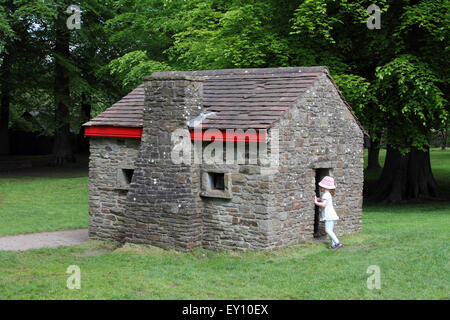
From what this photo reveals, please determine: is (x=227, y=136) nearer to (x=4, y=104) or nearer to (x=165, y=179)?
(x=165, y=179)

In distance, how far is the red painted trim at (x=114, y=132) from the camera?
1431 centimetres

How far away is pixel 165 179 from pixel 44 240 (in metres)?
4.39

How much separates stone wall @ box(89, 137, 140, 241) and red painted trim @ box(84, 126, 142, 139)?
0.16 metres

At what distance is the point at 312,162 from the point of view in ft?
45.0

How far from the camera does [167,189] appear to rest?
43.2ft

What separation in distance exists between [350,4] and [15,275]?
44.3ft

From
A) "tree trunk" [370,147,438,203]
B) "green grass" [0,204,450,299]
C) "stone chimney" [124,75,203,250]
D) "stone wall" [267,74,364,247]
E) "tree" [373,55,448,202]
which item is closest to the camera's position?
"green grass" [0,204,450,299]

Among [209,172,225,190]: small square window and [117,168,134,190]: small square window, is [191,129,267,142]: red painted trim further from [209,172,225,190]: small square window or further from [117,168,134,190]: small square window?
[117,168,134,190]: small square window

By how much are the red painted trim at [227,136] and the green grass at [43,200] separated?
6.57 meters

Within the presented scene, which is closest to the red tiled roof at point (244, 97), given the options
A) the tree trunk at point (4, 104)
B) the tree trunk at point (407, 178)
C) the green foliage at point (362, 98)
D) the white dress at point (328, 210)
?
the white dress at point (328, 210)

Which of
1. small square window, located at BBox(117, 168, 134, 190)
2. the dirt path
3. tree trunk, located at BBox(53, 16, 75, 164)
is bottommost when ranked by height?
the dirt path

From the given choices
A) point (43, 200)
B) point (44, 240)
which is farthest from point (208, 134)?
point (43, 200)

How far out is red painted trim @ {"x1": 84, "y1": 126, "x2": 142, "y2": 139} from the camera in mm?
14312

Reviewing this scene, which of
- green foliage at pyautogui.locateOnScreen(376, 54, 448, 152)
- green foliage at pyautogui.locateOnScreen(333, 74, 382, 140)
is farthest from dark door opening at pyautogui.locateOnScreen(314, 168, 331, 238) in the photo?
green foliage at pyautogui.locateOnScreen(376, 54, 448, 152)
